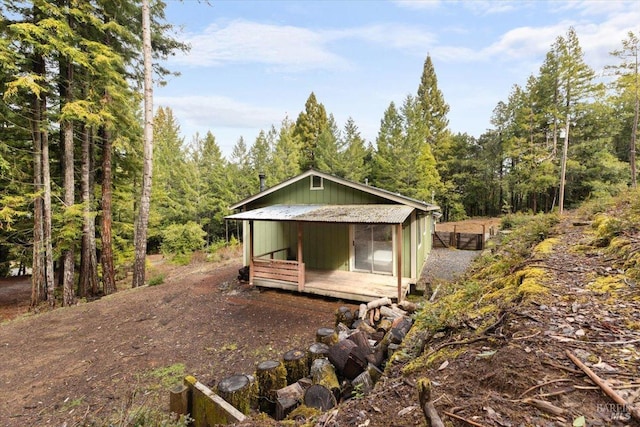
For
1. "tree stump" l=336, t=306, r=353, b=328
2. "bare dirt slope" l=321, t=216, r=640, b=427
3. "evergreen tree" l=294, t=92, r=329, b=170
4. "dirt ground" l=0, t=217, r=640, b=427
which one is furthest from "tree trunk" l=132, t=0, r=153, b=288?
"evergreen tree" l=294, t=92, r=329, b=170

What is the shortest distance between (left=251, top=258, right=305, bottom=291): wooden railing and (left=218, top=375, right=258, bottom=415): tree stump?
5410 mm

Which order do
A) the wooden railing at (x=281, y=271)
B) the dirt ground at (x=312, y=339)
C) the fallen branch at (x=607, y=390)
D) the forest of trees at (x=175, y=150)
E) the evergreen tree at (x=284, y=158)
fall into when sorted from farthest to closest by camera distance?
the evergreen tree at (x=284, y=158)
the forest of trees at (x=175, y=150)
the wooden railing at (x=281, y=271)
the dirt ground at (x=312, y=339)
the fallen branch at (x=607, y=390)

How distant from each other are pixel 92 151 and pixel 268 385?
39.3ft

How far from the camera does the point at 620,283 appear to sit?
2613mm

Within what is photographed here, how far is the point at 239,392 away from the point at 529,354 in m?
2.55

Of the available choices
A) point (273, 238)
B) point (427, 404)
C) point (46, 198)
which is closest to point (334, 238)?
point (273, 238)

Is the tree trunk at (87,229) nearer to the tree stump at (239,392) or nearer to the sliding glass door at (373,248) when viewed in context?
the sliding glass door at (373,248)

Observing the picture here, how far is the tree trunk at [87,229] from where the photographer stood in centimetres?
978

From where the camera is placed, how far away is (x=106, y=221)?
34.0 feet

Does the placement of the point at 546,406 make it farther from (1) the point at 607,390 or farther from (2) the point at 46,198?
(2) the point at 46,198

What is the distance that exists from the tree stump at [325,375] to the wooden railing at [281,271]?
485 centimetres

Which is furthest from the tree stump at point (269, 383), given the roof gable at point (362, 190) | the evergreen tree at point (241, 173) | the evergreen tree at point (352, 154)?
the evergreen tree at point (241, 173)

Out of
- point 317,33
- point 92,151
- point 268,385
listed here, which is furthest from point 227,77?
point 268,385

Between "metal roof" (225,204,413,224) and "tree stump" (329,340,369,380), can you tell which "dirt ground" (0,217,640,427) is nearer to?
"tree stump" (329,340,369,380)
